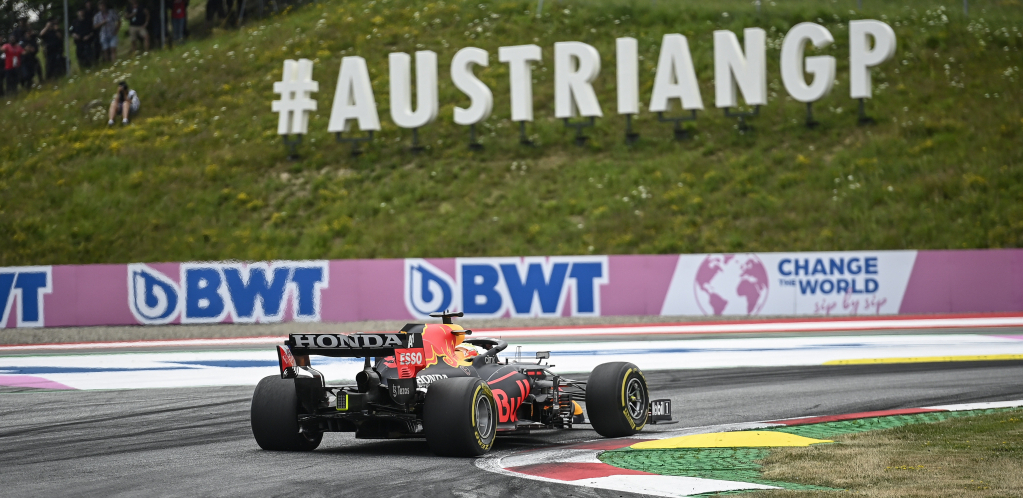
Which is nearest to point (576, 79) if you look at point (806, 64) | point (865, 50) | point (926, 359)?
point (806, 64)

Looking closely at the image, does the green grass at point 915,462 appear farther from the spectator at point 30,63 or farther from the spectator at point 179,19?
the spectator at point 30,63

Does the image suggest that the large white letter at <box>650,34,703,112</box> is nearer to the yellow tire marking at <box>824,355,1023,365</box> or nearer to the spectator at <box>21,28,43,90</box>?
the yellow tire marking at <box>824,355,1023,365</box>

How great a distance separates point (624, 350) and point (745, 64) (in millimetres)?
18452

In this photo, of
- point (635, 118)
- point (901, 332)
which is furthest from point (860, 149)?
point (901, 332)

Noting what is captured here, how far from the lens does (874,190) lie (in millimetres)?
33125

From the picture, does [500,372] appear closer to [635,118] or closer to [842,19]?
[635,118]

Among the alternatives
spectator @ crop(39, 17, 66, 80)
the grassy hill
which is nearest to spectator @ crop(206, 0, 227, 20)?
the grassy hill

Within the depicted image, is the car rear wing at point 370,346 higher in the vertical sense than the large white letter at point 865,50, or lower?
lower

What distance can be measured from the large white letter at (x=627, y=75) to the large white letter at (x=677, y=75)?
0.77m

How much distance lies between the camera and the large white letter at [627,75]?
35.5 m

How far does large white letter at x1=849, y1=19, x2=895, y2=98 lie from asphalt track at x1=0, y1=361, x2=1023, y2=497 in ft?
66.2

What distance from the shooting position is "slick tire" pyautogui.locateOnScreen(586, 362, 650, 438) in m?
10.4

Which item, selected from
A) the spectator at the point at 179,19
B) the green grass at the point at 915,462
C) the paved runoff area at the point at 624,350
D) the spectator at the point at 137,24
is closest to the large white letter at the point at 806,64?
the paved runoff area at the point at 624,350

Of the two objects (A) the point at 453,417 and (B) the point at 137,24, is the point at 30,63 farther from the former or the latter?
(A) the point at 453,417
